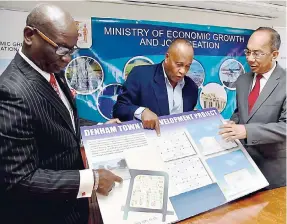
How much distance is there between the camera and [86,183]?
978 mm

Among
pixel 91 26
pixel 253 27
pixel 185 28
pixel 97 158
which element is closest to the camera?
pixel 97 158

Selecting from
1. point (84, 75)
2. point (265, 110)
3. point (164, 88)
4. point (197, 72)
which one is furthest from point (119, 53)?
point (265, 110)

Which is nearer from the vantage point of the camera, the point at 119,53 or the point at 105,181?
the point at 105,181

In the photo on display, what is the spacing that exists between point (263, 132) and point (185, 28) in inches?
54.8

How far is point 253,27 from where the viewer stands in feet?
9.38

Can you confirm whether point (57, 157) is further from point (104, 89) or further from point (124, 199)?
point (104, 89)

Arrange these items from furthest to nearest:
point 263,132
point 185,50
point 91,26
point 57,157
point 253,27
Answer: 1. point 253,27
2. point 91,26
3. point 185,50
4. point 263,132
5. point 57,157

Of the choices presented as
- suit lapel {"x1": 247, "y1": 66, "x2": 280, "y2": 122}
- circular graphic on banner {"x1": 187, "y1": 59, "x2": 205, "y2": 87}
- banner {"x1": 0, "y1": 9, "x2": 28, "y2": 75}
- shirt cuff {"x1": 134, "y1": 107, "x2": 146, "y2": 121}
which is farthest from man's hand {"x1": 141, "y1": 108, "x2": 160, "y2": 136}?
circular graphic on banner {"x1": 187, "y1": 59, "x2": 205, "y2": 87}

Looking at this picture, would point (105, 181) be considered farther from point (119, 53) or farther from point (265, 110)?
point (119, 53)

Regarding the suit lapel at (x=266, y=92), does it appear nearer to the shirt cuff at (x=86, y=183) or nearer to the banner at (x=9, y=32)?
the shirt cuff at (x=86, y=183)

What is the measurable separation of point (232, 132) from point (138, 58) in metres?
1.20

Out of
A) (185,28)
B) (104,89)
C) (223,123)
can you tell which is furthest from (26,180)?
(185,28)

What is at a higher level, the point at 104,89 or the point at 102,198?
the point at 104,89

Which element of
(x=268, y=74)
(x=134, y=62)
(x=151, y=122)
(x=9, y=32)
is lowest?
(x=151, y=122)
